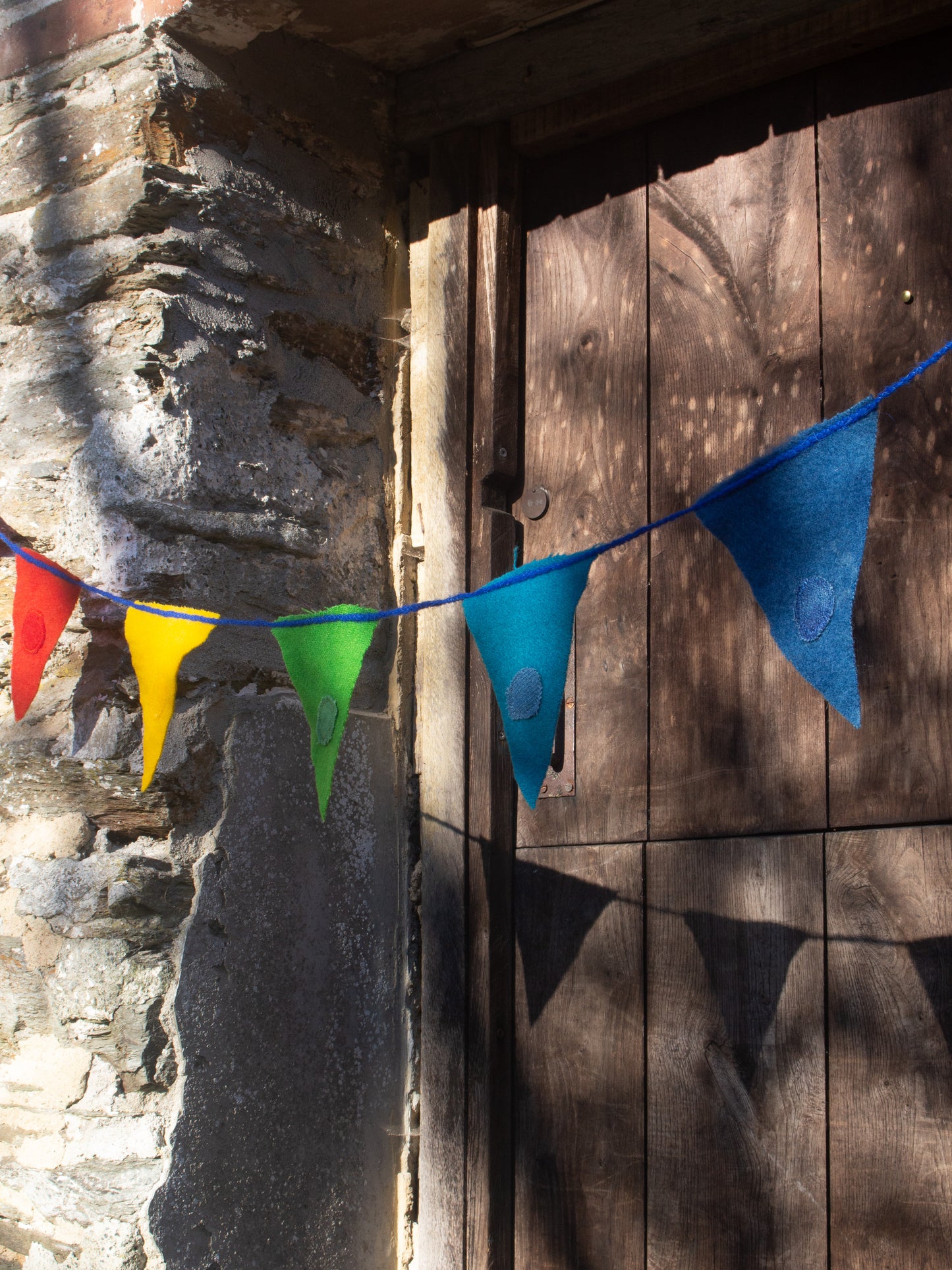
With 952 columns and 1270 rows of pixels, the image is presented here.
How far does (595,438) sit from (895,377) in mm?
439

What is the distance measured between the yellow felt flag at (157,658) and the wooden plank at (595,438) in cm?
54

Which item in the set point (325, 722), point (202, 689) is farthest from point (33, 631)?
point (325, 722)

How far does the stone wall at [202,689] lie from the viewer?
165 cm

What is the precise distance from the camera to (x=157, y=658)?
160 centimetres

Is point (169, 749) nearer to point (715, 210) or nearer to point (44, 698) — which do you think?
point (44, 698)

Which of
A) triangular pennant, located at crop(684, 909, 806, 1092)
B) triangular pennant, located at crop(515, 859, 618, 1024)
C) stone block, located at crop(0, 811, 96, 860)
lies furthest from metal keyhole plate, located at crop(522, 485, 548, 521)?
stone block, located at crop(0, 811, 96, 860)

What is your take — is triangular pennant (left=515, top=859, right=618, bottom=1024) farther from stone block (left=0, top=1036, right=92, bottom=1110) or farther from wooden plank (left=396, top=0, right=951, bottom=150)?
wooden plank (left=396, top=0, right=951, bottom=150)

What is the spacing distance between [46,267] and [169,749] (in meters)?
0.77

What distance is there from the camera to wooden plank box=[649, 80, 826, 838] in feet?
5.33

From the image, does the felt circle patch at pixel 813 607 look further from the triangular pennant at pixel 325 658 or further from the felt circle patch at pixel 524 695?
the triangular pennant at pixel 325 658

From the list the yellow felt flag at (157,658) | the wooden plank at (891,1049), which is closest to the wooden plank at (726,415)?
the wooden plank at (891,1049)

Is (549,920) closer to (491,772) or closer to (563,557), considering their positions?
(491,772)

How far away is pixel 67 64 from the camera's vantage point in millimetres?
1926

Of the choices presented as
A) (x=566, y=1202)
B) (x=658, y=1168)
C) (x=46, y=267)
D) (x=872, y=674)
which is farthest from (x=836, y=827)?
(x=46, y=267)
